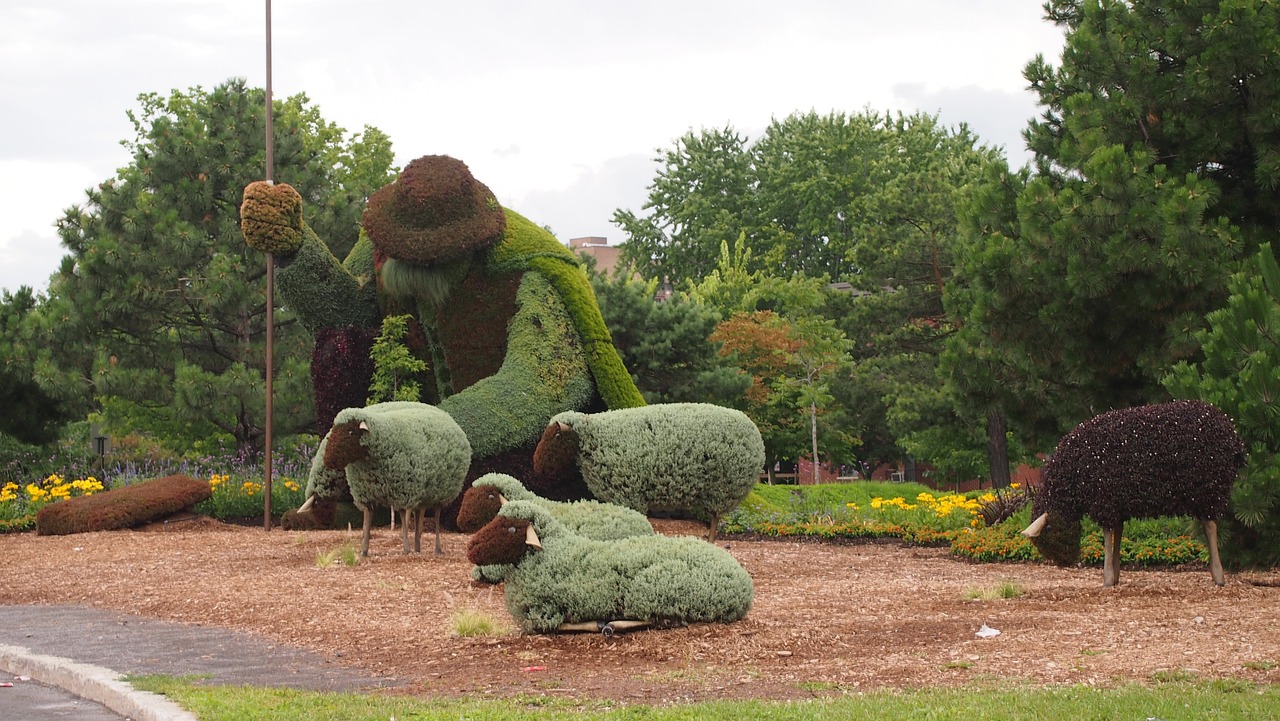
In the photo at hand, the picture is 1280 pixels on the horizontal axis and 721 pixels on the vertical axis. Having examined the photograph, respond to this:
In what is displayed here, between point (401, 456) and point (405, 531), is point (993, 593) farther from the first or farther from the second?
point (405, 531)

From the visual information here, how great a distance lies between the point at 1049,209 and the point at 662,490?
476cm

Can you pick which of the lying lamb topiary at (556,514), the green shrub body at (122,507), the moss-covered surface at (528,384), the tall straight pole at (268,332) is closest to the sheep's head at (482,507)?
the lying lamb topiary at (556,514)

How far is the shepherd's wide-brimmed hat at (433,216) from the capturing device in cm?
1606

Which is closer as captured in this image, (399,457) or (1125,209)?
(1125,209)

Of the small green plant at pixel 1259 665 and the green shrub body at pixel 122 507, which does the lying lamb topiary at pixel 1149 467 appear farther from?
the green shrub body at pixel 122 507

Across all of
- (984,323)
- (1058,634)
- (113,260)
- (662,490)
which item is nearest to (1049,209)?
(984,323)

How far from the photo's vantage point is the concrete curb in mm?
5840

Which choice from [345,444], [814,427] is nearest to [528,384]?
[345,444]

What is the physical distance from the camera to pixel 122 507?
1742 cm

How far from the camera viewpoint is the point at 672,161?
5434cm

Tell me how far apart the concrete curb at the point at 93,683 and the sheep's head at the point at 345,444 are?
4154mm

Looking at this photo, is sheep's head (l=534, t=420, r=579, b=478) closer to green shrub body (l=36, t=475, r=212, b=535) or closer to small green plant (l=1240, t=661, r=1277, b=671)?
small green plant (l=1240, t=661, r=1277, b=671)

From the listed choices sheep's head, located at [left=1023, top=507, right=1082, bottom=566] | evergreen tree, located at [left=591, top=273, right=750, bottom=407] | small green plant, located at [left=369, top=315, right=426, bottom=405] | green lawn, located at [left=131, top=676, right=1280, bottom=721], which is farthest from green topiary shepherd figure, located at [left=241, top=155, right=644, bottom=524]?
green lawn, located at [left=131, top=676, right=1280, bottom=721]

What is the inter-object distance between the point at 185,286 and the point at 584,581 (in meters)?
17.1
